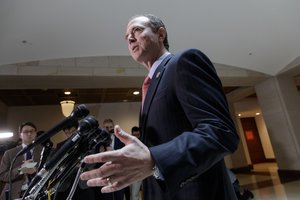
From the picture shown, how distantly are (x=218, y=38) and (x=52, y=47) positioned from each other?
2.76 m

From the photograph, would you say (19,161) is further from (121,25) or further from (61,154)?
(121,25)

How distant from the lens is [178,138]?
0.47m

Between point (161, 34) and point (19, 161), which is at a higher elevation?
point (161, 34)

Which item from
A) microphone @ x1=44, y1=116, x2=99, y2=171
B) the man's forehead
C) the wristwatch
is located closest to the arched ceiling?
the man's forehead

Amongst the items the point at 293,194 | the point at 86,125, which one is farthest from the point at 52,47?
the point at 293,194

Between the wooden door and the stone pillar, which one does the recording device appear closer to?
the stone pillar

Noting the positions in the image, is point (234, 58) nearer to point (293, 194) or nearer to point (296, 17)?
point (296, 17)

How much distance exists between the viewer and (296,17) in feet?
12.5

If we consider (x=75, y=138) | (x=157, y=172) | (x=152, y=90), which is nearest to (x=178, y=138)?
(x=157, y=172)

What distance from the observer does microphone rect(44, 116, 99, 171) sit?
0.80 meters

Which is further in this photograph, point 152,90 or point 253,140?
point 253,140

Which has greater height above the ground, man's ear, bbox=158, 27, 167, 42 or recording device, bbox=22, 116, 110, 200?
man's ear, bbox=158, 27, 167, 42

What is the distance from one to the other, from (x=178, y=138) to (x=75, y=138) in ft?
1.65

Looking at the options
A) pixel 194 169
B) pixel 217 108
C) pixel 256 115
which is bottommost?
pixel 194 169
